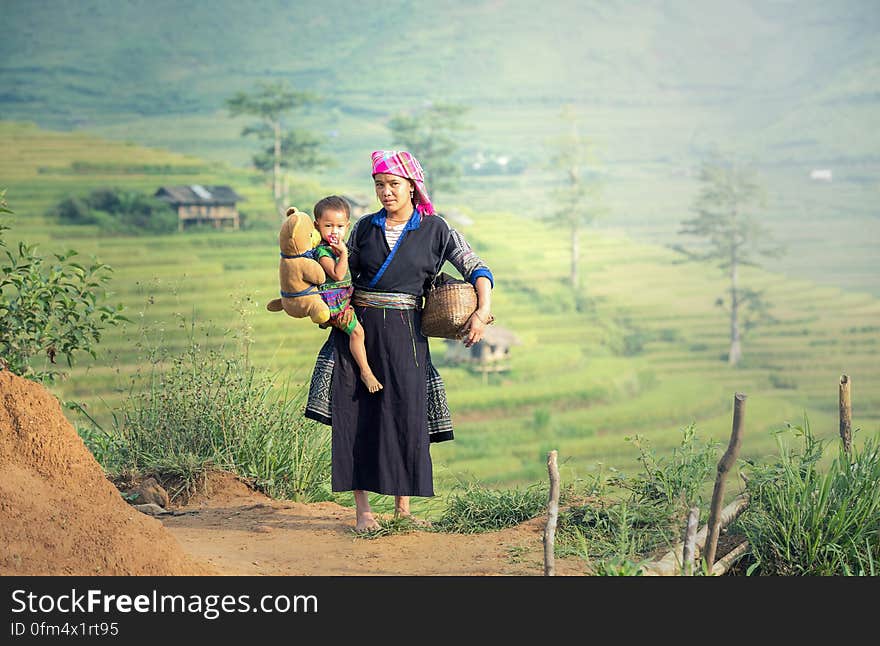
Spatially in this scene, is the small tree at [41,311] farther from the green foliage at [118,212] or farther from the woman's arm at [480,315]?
the green foliage at [118,212]

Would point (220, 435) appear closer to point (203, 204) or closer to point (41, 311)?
point (41, 311)

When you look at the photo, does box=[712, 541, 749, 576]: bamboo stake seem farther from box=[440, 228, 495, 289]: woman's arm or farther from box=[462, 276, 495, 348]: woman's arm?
box=[440, 228, 495, 289]: woman's arm

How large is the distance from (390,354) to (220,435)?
5.40ft

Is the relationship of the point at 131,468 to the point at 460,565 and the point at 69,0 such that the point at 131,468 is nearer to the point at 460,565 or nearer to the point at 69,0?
the point at 460,565

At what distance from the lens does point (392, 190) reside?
4.61m

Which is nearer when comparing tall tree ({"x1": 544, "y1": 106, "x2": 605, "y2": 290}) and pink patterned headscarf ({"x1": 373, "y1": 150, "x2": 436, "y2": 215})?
Answer: pink patterned headscarf ({"x1": 373, "y1": 150, "x2": 436, "y2": 215})

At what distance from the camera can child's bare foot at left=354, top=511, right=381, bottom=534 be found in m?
4.78

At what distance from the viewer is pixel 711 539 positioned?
3.96 metres

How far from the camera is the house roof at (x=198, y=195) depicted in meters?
35.2

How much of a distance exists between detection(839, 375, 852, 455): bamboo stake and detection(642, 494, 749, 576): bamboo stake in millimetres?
452

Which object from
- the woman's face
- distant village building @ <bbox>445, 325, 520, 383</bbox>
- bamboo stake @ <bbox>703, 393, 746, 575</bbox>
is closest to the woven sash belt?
the woman's face

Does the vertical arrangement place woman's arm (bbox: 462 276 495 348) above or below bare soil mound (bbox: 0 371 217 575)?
above

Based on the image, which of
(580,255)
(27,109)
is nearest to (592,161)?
A: (580,255)

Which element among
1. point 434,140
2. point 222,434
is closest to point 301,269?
point 222,434
